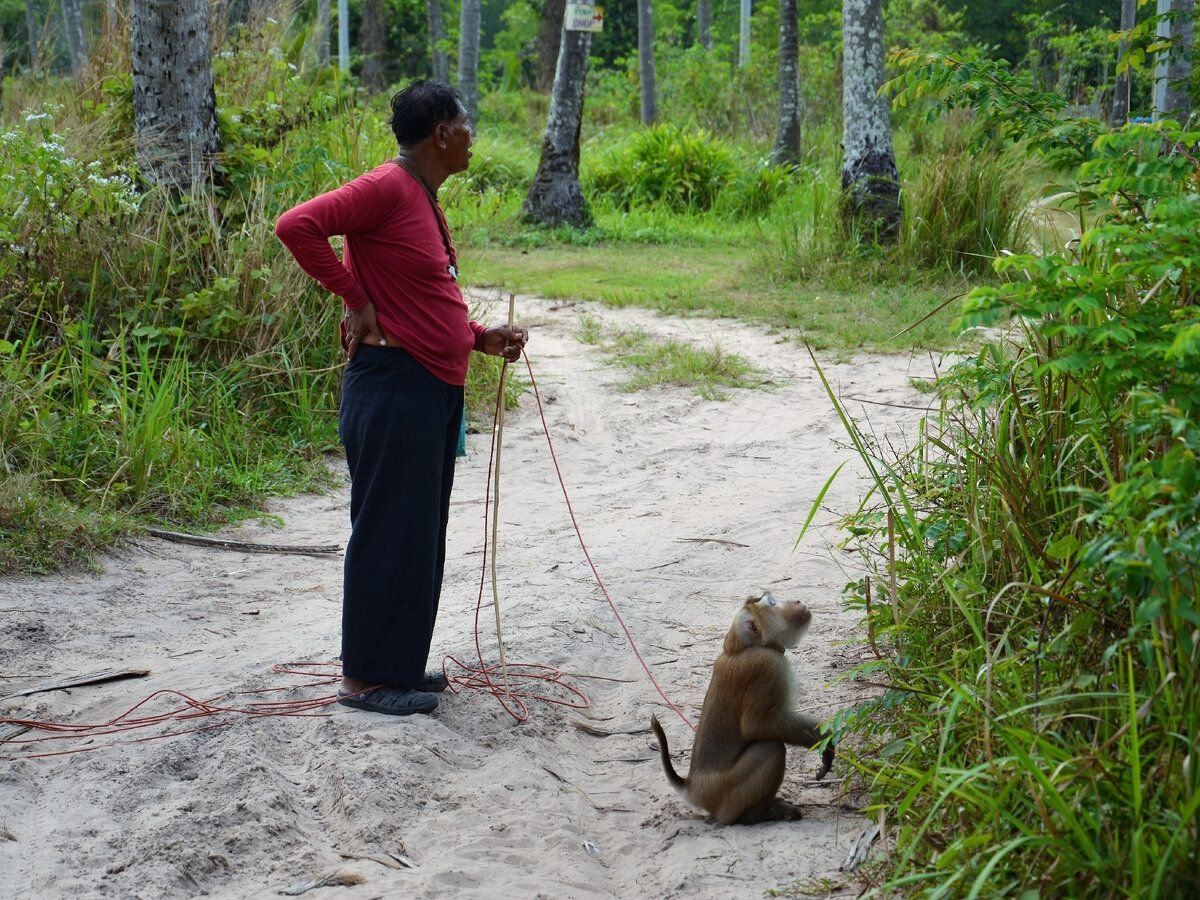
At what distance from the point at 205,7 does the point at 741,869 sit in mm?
6699

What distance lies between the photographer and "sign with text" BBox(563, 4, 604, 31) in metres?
14.0

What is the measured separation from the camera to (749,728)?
372 centimetres

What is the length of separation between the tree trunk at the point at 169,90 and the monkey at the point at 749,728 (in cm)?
539

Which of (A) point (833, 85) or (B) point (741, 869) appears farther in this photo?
(A) point (833, 85)

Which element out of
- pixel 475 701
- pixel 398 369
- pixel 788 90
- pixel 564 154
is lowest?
pixel 475 701

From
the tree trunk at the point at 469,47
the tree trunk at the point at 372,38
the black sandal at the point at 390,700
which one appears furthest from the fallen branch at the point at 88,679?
the tree trunk at the point at 372,38

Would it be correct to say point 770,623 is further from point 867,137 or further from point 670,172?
point 670,172

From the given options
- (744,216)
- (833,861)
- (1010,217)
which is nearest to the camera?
(833,861)

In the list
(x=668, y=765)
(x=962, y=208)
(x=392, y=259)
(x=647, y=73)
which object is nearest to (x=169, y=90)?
(x=392, y=259)

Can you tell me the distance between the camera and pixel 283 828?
3.55 m

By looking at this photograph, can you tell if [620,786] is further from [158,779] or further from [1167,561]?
[1167,561]

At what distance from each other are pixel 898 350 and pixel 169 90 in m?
5.44

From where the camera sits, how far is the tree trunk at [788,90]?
17094 mm

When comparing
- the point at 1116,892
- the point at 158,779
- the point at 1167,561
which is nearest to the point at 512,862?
the point at 158,779
